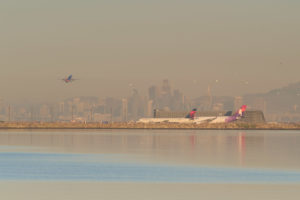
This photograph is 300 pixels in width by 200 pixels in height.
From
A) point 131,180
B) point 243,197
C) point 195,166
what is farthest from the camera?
point 195,166

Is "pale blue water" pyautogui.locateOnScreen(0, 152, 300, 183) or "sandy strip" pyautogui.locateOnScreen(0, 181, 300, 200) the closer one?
"sandy strip" pyautogui.locateOnScreen(0, 181, 300, 200)

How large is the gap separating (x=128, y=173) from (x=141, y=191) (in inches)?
461

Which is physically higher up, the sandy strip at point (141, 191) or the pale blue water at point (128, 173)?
the pale blue water at point (128, 173)

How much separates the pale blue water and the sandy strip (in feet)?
9.83

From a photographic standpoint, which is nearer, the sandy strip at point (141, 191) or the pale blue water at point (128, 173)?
the sandy strip at point (141, 191)

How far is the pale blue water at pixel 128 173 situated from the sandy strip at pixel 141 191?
118 inches

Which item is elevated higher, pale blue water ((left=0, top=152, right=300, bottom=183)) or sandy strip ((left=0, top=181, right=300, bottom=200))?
pale blue water ((left=0, top=152, right=300, bottom=183))

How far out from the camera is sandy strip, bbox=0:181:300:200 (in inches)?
1356

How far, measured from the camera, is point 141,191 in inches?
1454

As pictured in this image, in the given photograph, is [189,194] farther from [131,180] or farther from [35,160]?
[35,160]

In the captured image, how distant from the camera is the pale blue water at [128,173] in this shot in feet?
144

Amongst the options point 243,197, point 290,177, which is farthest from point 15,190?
point 290,177

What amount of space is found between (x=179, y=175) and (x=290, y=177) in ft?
25.6

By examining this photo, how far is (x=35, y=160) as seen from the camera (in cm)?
6234
